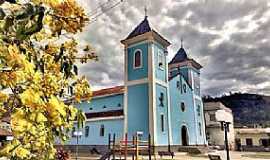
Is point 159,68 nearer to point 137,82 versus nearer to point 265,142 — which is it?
point 137,82

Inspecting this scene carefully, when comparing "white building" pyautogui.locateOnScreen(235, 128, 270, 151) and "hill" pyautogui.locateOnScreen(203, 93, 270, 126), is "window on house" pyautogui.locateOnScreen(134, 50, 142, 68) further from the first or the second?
"hill" pyautogui.locateOnScreen(203, 93, 270, 126)

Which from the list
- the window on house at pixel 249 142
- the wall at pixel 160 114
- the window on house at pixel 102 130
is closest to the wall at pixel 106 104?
the window on house at pixel 102 130

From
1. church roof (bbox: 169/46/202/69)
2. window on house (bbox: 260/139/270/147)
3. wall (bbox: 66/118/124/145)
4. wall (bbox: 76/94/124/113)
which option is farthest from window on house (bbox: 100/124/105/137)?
window on house (bbox: 260/139/270/147)

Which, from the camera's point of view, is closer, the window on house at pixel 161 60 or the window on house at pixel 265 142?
→ the window on house at pixel 161 60

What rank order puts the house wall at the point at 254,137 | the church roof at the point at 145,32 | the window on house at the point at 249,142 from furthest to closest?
the window on house at the point at 249,142 < the house wall at the point at 254,137 < the church roof at the point at 145,32

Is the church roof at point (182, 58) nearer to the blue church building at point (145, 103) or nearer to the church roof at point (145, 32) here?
the blue church building at point (145, 103)

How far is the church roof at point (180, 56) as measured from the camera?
36469 mm

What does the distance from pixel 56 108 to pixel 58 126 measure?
23cm

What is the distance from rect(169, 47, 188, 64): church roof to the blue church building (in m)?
4.54

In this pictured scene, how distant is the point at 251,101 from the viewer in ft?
338

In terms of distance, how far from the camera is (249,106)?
3925 inches

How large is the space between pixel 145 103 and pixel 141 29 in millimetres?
7775

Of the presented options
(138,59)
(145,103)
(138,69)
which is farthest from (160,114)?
(138,59)

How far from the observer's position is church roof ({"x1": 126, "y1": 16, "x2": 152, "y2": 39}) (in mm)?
27922
